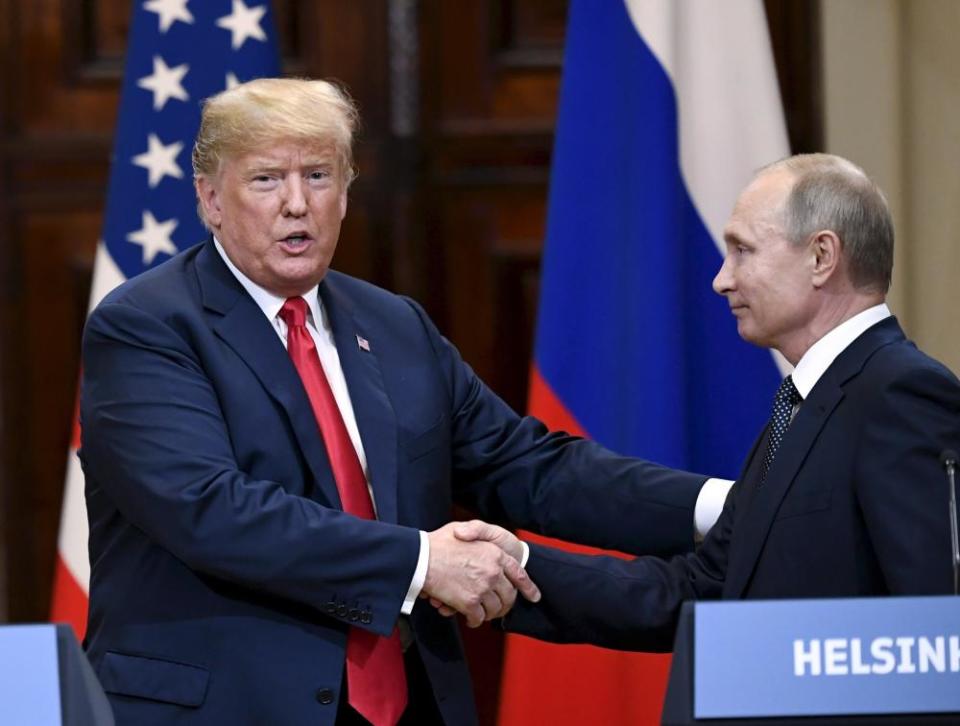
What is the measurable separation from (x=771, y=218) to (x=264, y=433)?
0.82m

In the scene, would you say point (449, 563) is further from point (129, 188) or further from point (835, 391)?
point (129, 188)

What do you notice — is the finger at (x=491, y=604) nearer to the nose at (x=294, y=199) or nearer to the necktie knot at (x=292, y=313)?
the necktie knot at (x=292, y=313)

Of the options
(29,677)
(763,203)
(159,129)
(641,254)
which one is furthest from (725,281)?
(159,129)

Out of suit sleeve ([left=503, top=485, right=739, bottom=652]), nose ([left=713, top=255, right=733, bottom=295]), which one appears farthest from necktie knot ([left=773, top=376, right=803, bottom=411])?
suit sleeve ([left=503, top=485, right=739, bottom=652])

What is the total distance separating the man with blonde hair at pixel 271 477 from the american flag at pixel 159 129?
0.97m

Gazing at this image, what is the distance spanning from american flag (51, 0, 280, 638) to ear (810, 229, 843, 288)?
1.65m

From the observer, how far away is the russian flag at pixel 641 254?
138 inches

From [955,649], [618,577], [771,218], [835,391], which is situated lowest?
[618,577]

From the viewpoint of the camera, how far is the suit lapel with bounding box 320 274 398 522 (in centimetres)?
255

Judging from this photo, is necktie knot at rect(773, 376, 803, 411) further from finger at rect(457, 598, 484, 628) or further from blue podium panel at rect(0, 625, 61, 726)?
blue podium panel at rect(0, 625, 61, 726)

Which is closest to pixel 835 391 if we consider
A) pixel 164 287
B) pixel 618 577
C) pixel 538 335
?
pixel 618 577

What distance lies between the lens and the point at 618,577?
276 centimetres

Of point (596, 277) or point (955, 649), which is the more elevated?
point (596, 277)

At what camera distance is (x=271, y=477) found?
2.50 meters
